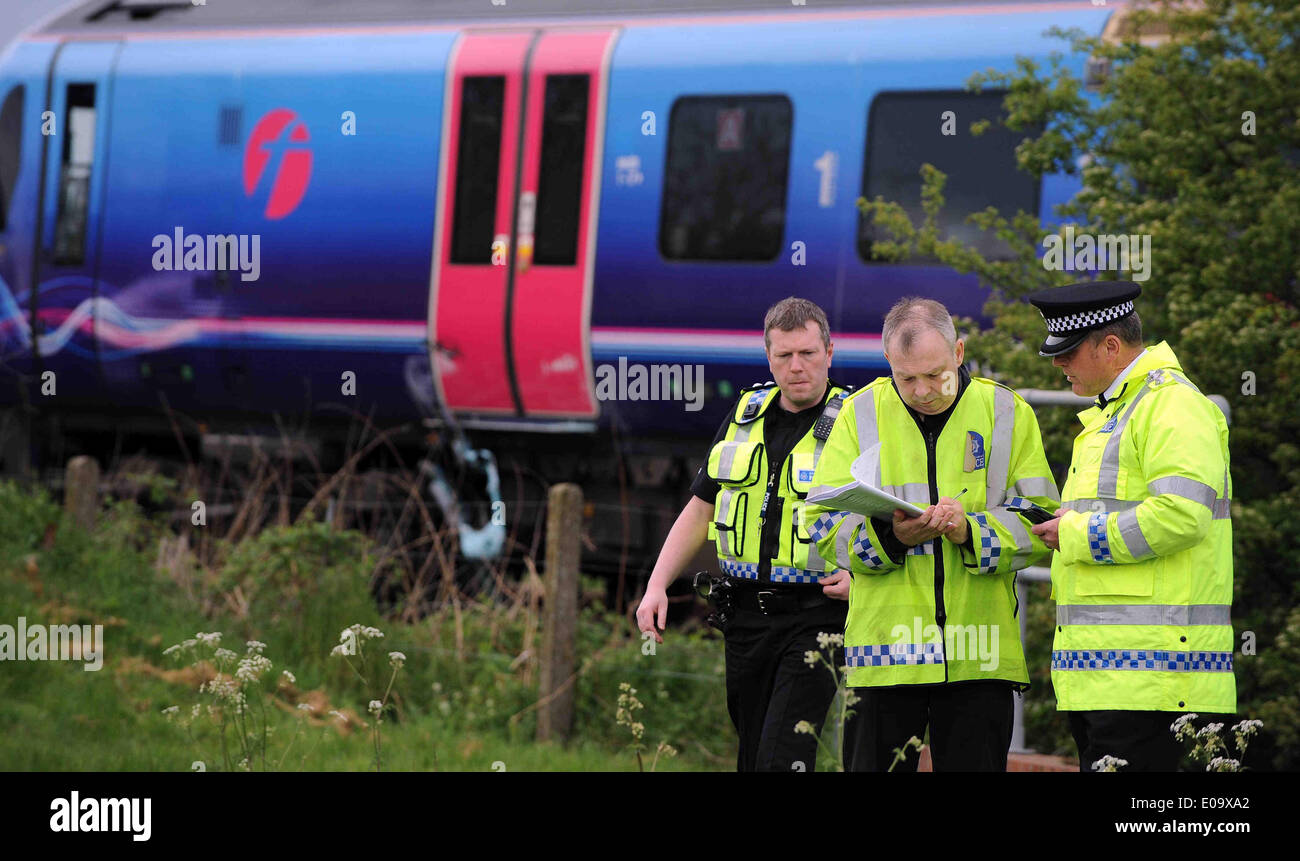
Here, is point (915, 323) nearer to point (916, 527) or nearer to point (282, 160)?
point (916, 527)

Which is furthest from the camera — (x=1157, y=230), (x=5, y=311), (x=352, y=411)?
(x=5, y=311)

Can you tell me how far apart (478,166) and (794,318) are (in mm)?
5869

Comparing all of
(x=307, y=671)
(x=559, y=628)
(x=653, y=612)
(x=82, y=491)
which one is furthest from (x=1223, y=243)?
(x=82, y=491)

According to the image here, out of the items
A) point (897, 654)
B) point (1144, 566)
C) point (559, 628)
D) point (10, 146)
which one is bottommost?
point (559, 628)

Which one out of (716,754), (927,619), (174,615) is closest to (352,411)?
(174,615)

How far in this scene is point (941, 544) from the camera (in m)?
4.12

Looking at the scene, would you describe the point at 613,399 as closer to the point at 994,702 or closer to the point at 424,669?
the point at 424,669

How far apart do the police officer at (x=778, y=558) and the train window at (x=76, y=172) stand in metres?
7.80

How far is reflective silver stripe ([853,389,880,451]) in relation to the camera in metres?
4.21

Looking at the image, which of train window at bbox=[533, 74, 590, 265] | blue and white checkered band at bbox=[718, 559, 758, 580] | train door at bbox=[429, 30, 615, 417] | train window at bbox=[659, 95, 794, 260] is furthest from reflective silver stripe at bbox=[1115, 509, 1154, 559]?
train window at bbox=[533, 74, 590, 265]

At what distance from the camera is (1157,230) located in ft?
21.5

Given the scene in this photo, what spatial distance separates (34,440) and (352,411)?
2.96m

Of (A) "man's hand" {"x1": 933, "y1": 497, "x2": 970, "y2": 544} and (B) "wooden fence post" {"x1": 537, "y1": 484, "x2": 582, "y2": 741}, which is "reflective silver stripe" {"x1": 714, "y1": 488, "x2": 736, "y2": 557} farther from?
(B) "wooden fence post" {"x1": 537, "y1": 484, "x2": 582, "y2": 741}

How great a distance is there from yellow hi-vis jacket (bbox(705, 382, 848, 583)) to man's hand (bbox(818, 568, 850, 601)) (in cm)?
2
